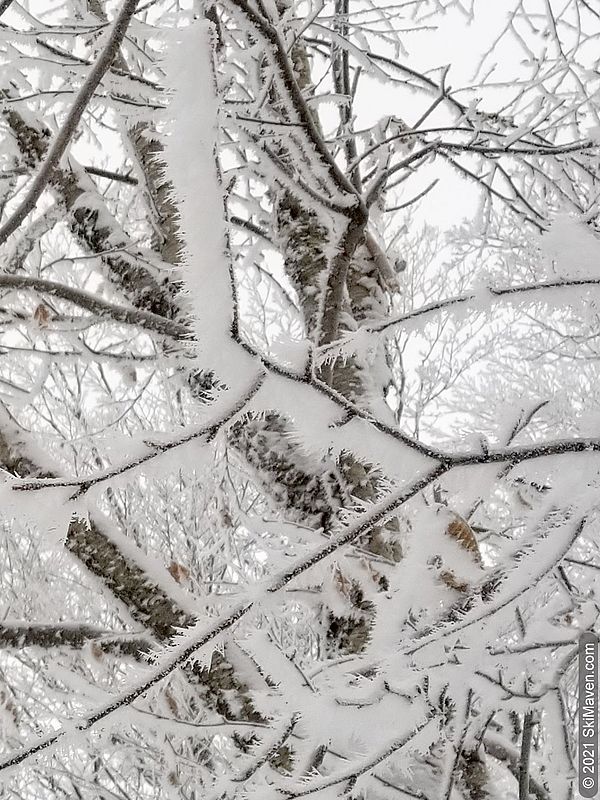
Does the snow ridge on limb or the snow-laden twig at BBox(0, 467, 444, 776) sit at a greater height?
the snow ridge on limb

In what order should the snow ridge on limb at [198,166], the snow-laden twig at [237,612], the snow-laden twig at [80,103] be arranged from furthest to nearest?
1. the snow-laden twig at [80,103]
2. the snow-laden twig at [237,612]
3. the snow ridge on limb at [198,166]

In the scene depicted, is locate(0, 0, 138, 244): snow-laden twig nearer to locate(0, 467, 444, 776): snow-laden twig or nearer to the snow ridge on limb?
the snow ridge on limb

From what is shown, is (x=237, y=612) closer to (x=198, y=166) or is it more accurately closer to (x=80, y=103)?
(x=198, y=166)

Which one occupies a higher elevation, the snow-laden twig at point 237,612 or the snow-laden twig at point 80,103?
the snow-laden twig at point 80,103

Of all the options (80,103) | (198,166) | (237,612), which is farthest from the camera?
(80,103)

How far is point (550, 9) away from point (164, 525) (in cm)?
375

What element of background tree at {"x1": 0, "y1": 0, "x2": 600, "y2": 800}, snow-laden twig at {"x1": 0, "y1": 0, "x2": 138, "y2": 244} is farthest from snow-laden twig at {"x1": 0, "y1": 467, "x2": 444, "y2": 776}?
snow-laden twig at {"x1": 0, "y1": 0, "x2": 138, "y2": 244}

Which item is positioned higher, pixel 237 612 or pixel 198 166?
pixel 198 166

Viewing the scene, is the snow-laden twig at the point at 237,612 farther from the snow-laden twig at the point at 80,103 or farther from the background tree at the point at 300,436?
the snow-laden twig at the point at 80,103

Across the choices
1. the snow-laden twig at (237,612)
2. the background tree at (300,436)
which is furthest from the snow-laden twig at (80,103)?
the snow-laden twig at (237,612)

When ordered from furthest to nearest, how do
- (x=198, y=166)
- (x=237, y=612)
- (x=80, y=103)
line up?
(x=80, y=103), (x=237, y=612), (x=198, y=166)

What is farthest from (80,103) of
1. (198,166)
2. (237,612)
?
(237,612)

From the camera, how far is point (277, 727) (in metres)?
1.00

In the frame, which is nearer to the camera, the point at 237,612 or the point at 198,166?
the point at 198,166
